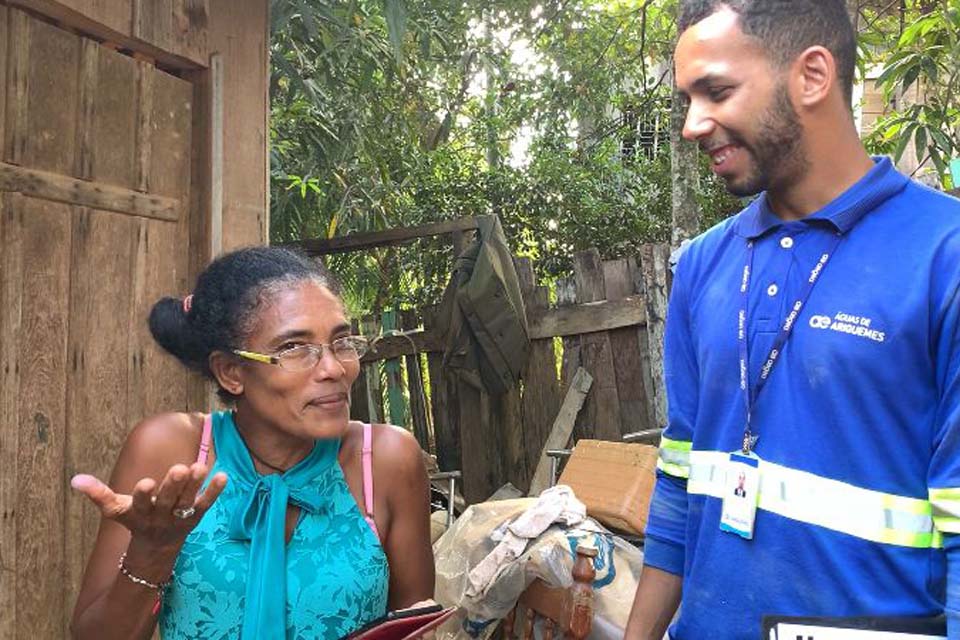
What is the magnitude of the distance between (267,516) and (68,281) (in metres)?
1.28

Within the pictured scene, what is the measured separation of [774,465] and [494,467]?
415cm

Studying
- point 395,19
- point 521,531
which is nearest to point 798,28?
point 521,531

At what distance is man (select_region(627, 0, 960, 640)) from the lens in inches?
50.6

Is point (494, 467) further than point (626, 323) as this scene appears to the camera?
Yes

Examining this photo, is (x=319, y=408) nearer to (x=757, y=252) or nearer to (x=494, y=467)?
(x=757, y=252)

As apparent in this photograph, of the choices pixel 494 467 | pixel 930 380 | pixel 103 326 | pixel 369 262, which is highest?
pixel 369 262

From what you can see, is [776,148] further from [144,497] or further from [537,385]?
[537,385]

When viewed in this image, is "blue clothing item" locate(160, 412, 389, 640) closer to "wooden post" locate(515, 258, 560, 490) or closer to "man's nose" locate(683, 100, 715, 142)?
"man's nose" locate(683, 100, 715, 142)

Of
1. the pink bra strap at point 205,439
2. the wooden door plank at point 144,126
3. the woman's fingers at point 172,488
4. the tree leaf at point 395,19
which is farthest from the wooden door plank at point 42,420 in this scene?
the tree leaf at point 395,19

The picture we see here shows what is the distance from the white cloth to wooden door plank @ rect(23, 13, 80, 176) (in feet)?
5.73

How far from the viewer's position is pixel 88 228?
111 inches

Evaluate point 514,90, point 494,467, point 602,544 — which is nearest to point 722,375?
point 602,544

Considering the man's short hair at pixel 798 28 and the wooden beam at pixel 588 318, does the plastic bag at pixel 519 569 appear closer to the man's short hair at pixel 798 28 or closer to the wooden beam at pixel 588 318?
the man's short hair at pixel 798 28

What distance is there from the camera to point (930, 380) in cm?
129
